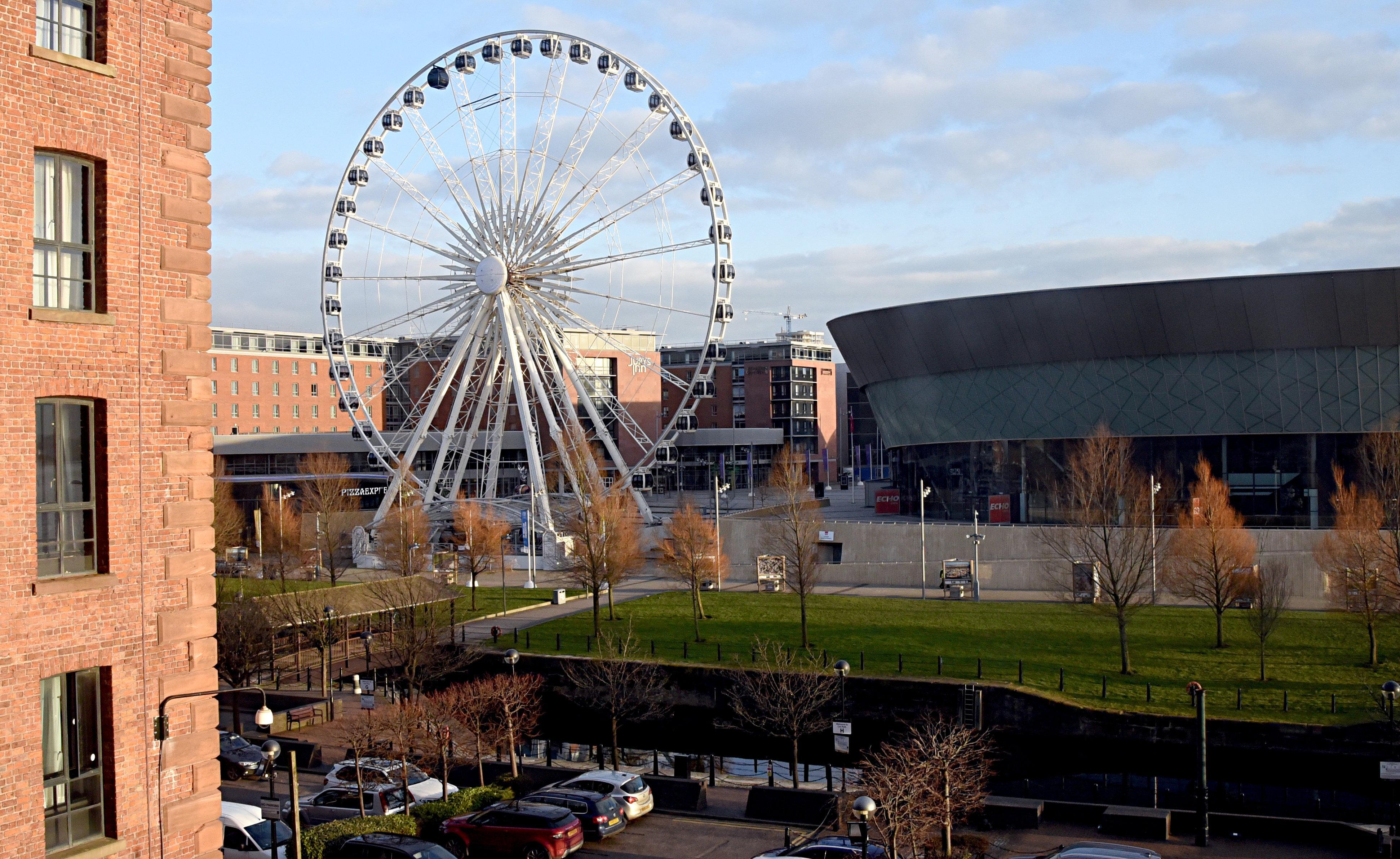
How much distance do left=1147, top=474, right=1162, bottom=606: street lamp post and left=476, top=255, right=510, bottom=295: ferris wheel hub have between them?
Result: 3040 cm

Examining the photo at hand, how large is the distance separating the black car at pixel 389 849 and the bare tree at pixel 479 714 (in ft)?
26.8

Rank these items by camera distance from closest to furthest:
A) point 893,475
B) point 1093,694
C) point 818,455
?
point 1093,694 < point 893,475 < point 818,455

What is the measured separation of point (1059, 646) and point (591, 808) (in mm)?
21466

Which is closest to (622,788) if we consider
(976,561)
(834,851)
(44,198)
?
(834,851)

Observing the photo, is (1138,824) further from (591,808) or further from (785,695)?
(591,808)

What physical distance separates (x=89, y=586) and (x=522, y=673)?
34148mm

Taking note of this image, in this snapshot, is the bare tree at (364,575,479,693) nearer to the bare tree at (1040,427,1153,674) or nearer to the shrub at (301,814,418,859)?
the shrub at (301,814,418,859)

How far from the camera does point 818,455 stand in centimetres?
15300

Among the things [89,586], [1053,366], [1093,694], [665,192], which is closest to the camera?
[89,586]

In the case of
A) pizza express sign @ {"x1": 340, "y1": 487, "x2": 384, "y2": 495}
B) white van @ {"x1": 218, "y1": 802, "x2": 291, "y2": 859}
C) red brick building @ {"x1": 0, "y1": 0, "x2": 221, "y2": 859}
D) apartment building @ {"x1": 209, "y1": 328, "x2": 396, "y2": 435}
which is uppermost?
apartment building @ {"x1": 209, "y1": 328, "x2": 396, "y2": 435}

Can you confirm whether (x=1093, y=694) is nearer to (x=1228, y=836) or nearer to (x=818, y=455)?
(x=1228, y=836)

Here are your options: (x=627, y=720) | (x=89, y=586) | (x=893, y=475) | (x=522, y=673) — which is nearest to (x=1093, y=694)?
(x=627, y=720)

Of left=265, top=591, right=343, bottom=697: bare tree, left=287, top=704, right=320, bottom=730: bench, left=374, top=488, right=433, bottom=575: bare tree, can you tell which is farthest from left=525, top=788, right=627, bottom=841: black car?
left=374, top=488, right=433, bottom=575: bare tree

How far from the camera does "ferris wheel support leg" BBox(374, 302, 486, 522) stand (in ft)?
201
